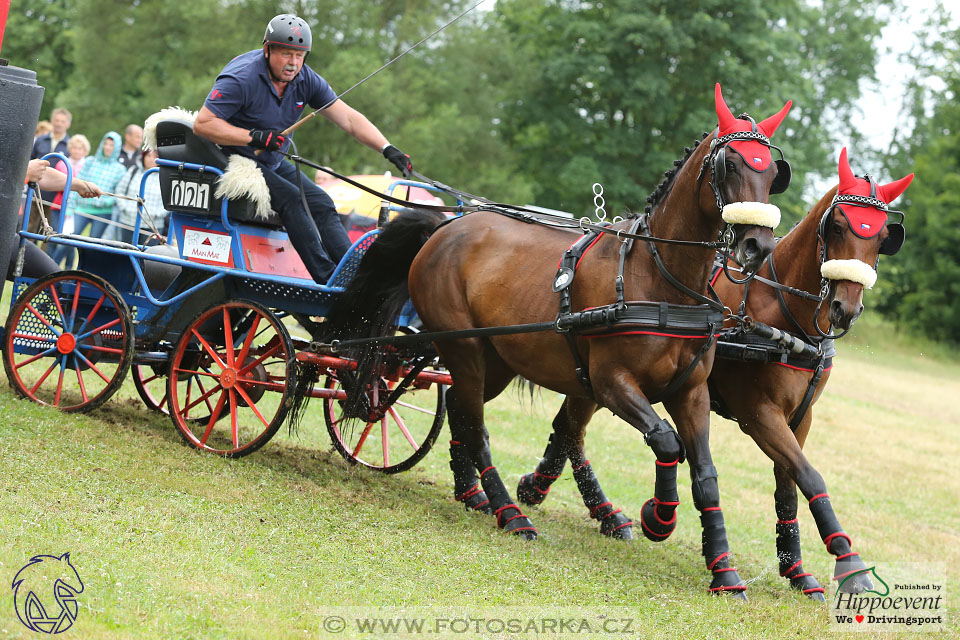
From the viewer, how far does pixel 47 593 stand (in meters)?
3.95

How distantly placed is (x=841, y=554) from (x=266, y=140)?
4.00 m

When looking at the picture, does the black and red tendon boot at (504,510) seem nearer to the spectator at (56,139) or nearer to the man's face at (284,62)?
the man's face at (284,62)

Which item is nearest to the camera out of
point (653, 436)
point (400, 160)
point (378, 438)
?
point (653, 436)

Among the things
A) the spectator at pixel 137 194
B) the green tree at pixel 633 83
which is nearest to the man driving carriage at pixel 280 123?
the spectator at pixel 137 194

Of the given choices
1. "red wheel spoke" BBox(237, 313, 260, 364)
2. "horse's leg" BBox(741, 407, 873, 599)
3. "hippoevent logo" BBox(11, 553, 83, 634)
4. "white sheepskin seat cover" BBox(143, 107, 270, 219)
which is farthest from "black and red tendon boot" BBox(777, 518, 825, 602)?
"hippoevent logo" BBox(11, 553, 83, 634)

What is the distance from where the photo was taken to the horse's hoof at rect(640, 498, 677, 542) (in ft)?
17.8

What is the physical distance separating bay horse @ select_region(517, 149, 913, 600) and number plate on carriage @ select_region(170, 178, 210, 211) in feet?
10.5

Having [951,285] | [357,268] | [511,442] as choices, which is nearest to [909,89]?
[951,285]

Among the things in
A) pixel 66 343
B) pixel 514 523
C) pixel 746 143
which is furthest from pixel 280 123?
pixel 746 143

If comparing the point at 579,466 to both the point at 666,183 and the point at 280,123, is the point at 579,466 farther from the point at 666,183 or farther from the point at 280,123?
the point at 280,123

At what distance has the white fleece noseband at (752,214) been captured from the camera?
478cm

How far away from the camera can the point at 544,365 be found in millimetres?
5938

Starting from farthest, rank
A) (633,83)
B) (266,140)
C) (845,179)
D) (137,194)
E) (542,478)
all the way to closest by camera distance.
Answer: (633,83), (137,194), (542,478), (266,140), (845,179)

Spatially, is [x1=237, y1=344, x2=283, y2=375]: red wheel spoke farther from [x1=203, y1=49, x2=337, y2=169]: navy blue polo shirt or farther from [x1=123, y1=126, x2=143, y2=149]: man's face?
[x1=123, y1=126, x2=143, y2=149]: man's face
